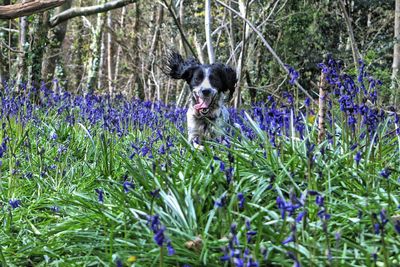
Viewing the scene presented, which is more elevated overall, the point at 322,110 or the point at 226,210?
the point at 322,110

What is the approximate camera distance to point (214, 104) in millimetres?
7059

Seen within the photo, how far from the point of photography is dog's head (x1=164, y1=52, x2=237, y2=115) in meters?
7.01

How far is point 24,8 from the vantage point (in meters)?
5.74

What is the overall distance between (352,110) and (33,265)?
2.31m

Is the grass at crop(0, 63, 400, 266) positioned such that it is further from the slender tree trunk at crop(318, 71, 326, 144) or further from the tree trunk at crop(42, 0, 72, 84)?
the tree trunk at crop(42, 0, 72, 84)

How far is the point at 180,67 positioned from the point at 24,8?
8.40 feet

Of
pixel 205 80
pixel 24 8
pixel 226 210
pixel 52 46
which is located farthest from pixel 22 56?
pixel 226 210

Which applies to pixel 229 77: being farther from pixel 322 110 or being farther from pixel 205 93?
pixel 322 110

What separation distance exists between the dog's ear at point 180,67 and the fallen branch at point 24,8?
224 centimetres

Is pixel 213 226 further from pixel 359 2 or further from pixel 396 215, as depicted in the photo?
pixel 359 2

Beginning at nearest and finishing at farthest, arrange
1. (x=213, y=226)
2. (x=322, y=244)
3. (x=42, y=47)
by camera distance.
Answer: (x=322, y=244), (x=213, y=226), (x=42, y=47)

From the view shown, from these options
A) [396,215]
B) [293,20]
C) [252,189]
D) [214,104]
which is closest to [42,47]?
[214,104]

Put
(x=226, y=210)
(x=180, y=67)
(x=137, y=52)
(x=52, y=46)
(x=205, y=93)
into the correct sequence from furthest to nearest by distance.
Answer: (x=137, y=52), (x=52, y=46), (x=180, y=67), (x=205, y=93), (x=226, y=210)

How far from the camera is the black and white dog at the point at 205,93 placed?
6.87 m
